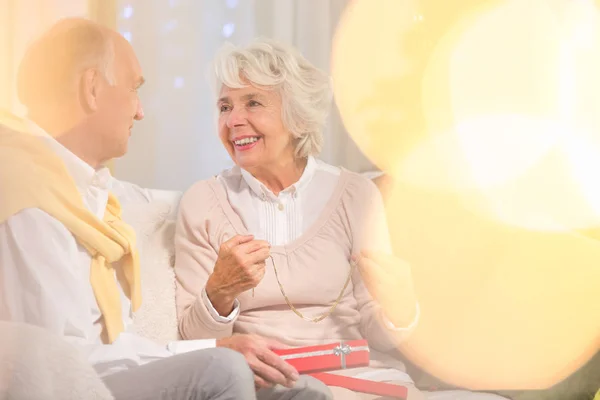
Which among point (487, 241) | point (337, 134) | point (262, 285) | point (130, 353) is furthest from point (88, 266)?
point (487, 241)

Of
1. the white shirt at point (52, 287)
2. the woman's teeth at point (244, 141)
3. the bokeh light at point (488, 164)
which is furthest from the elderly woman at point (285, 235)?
the white shirt at point (52, 287)

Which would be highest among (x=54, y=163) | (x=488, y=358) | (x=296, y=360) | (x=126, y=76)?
(x=126, y=76)

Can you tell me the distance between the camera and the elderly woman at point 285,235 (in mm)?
1328

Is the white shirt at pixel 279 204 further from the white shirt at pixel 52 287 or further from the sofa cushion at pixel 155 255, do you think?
the white shirt at pixel 52 287

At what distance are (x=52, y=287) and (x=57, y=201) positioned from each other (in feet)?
0.45

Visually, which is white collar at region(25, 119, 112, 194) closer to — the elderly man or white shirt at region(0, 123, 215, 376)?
the elderly man

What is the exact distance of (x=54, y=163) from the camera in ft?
3.75

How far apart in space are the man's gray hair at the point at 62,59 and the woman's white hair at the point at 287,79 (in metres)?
0.23

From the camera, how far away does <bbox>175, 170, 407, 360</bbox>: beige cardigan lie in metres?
1.33

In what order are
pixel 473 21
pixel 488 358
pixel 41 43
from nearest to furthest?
pixel 41 43 → pixel 488 358 → pixel 473 21

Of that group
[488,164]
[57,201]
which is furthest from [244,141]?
[488,164]

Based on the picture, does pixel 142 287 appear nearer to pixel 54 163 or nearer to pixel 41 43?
pixel 54 163

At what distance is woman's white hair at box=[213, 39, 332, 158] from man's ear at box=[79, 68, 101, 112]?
0.83 feet

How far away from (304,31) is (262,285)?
0.53 m
